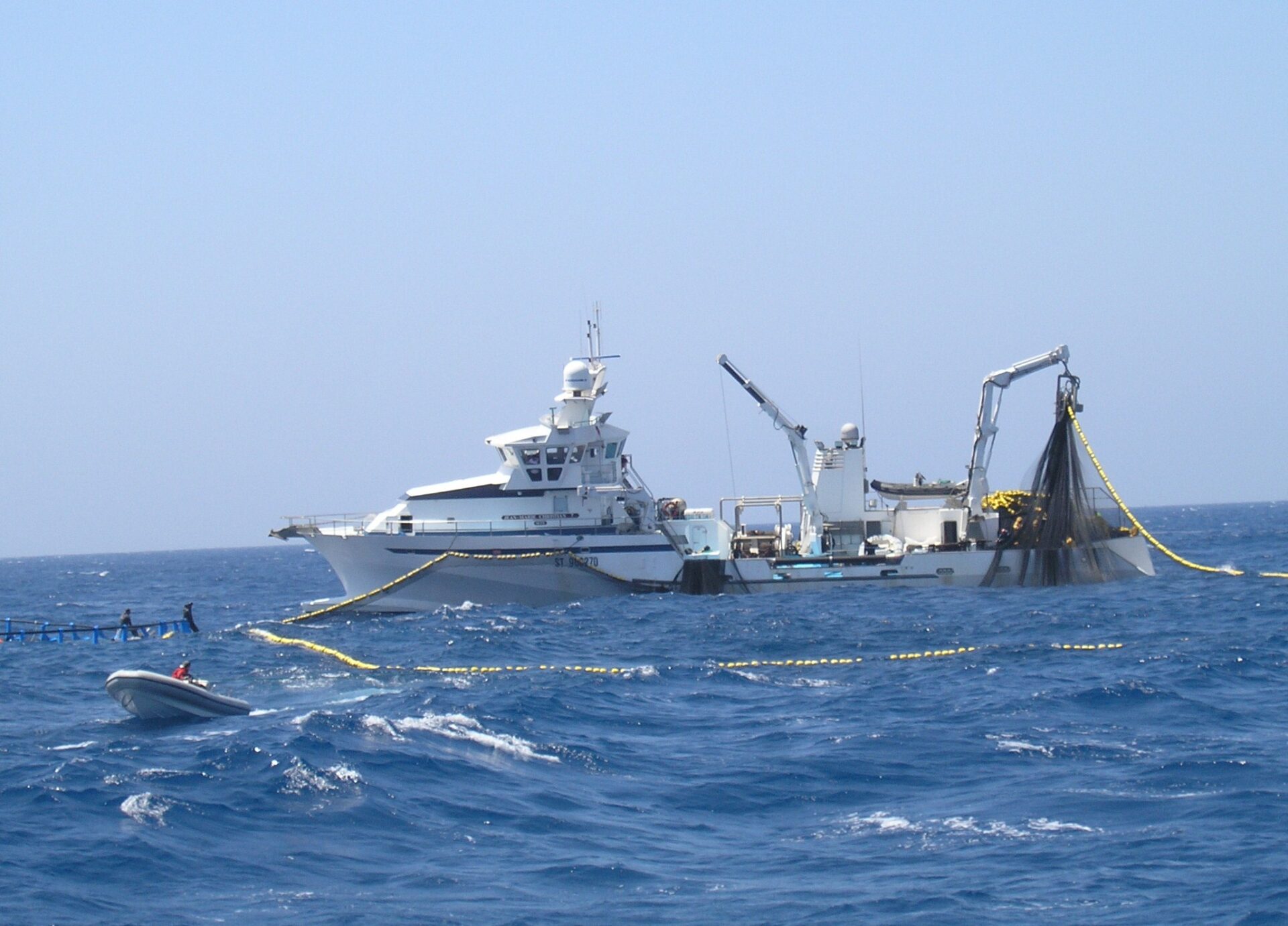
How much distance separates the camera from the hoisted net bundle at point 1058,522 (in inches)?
1661

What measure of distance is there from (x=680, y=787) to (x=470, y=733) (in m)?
4.06

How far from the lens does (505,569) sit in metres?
42.3

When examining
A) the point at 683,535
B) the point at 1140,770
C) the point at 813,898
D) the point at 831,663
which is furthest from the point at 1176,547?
the point at 813,898

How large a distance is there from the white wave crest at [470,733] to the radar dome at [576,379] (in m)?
23.2

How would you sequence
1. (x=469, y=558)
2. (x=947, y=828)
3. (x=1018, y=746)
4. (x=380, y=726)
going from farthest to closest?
(x=469, y=558)
(x=380, y=726)
(x=1018, y=746)
(x=947, y=828)

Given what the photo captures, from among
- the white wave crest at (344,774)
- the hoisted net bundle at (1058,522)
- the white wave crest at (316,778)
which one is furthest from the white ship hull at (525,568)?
the white wave crest at (316,778)

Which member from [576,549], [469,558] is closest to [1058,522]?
[576,549]

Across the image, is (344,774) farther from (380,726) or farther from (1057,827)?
(1057,827)

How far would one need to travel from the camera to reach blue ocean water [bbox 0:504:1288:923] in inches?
527

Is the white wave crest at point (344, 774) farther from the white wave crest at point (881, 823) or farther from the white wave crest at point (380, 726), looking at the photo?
the white wave crest at point (881, 823)

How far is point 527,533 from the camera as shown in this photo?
42812mm

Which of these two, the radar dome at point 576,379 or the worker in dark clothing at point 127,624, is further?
the radar dome at point 576,379

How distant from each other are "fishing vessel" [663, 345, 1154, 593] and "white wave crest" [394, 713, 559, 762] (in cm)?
2142

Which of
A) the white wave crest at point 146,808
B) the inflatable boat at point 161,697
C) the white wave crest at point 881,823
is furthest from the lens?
the inflatable boat at point 161,697
